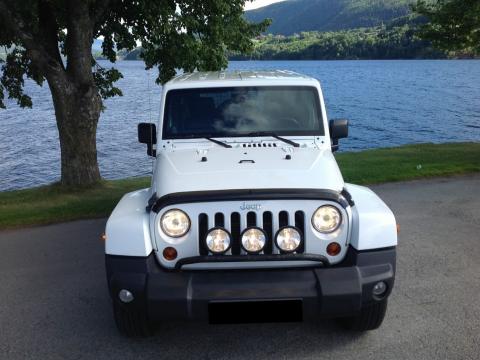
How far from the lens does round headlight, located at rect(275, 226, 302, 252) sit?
397 centimetres

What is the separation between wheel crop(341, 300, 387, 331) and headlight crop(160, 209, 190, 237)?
1.55 metres

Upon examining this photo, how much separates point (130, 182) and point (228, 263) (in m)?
8.87

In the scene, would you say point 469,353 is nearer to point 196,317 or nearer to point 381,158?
point 196,317

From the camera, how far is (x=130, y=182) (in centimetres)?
1251

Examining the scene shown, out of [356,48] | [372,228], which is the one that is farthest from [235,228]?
[356,48]

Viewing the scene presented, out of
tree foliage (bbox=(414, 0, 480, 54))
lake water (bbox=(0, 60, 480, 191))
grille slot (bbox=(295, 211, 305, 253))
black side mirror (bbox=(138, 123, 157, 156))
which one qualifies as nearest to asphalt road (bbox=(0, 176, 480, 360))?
grille slot (bbox=(295, 211, 305, 253))

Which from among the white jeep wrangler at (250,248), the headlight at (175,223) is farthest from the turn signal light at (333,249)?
the headlight at (175,223)

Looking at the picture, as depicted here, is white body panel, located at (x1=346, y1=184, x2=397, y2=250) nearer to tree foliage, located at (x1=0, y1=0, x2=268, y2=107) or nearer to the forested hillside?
tree foliage, located at (x1=0, y1=0, x2=268, y2=107)

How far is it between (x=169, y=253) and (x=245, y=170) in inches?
36.7

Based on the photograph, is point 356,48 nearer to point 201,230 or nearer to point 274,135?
point 274,135

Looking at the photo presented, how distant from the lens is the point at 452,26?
15195 millimetres

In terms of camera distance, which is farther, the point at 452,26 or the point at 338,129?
the point at 452,26

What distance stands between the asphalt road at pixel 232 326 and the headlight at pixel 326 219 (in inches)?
38.6

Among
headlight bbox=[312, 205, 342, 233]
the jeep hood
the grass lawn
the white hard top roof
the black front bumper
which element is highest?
the white hard top roof
